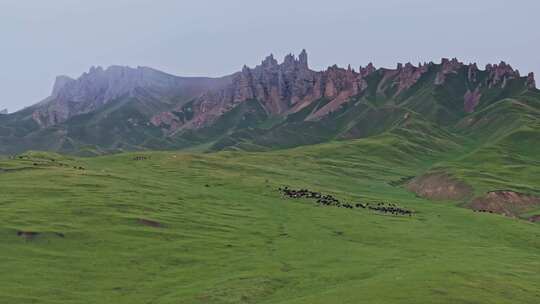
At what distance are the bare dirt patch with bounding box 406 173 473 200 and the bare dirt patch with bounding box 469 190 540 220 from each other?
9.50 m

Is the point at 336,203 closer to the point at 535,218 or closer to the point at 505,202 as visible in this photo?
the point at 535,218

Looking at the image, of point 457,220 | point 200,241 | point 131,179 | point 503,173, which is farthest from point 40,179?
point 503,173

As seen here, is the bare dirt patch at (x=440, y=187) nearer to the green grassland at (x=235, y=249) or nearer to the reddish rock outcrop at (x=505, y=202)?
the reddish rock outcrop at (x=505, y=202)

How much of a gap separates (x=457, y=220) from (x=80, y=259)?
7140 cm

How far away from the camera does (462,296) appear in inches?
2157

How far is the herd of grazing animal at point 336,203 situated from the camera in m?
131

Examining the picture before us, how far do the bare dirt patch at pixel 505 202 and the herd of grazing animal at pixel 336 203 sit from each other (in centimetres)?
2088

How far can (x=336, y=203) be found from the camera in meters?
136

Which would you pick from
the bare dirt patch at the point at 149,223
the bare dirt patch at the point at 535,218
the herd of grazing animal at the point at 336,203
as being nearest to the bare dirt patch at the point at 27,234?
the bare dirt patch at the point at 149,223

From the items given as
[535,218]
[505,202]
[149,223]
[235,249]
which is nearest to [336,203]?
[535,218]

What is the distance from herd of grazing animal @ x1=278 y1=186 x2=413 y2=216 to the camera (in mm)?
130625

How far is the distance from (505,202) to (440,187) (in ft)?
94.0

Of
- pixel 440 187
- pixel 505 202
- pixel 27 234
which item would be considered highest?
pixel 440 187

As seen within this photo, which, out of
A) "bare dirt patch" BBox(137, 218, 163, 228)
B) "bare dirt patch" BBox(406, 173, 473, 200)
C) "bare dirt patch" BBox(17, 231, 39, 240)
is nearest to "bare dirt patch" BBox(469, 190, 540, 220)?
"bare dirt patch" BBox(406, 173, 473, 200)
